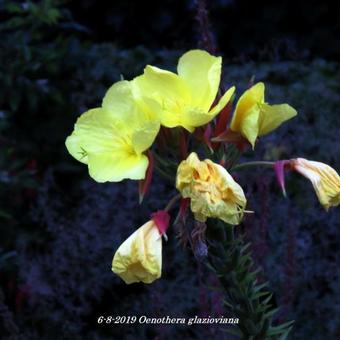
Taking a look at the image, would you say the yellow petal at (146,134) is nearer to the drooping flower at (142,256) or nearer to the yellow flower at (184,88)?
the yellow flower at (184,88)

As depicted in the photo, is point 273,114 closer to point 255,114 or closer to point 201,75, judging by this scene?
point 255,114

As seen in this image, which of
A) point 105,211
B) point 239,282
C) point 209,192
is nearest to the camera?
point 209,192

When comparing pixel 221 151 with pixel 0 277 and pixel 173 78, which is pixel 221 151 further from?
pixel 0 277

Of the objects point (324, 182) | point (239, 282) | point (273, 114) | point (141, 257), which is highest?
point (273, 114)

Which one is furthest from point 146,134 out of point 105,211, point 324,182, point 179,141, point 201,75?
point 105,211

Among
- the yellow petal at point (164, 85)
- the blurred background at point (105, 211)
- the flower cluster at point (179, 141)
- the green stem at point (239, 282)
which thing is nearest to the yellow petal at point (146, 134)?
the flower cluster at point (179, 141)

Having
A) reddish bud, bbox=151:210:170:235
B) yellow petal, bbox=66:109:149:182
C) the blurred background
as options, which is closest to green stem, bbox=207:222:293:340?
reddish bud, bbox=151:210:170:235

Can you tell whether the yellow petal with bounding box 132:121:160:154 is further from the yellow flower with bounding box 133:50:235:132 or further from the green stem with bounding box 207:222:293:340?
the green stem with bounding box 207:222:293:340
